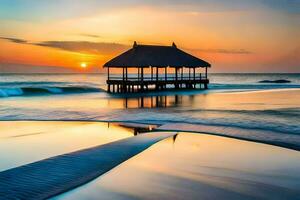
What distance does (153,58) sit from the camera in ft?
133

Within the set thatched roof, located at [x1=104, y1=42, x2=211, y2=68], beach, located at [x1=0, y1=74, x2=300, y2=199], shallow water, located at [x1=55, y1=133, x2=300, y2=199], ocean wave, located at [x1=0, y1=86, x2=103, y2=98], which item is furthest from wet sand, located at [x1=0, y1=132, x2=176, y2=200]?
ocean wave, located at [x1=0, y1=86, x2=103, y2=98]

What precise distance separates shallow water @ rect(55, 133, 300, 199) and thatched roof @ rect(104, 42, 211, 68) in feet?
96.2

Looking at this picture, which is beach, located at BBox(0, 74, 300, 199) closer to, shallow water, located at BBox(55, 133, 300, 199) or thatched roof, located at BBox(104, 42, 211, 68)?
shallow water, located at BBox(55, 133, 300, 199)

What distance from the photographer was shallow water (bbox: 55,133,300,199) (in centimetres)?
650

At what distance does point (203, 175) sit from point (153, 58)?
33578 millimetres

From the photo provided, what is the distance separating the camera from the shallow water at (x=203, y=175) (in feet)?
21.3

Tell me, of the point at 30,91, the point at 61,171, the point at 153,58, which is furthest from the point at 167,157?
the point at 30,91

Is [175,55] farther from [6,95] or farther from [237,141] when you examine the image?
[237,141]

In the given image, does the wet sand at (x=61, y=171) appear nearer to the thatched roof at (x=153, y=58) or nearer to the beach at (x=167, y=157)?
the beach at (x=167, y=157)

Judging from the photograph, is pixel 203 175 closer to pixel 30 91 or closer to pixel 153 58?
pixel 153 58

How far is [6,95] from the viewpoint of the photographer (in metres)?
38.5

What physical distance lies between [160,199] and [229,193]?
4.12ft

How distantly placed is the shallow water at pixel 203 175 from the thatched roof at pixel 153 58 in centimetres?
2932

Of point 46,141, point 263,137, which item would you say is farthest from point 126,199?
point 263,137
